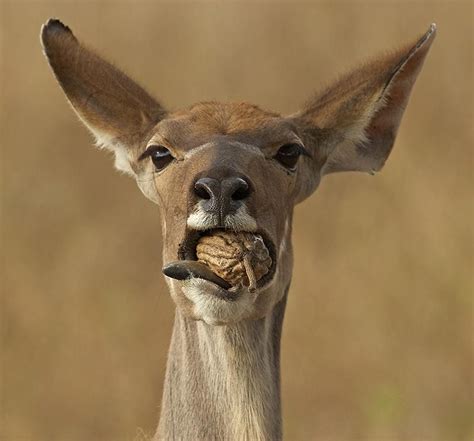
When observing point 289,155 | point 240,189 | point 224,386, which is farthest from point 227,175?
point 224,386

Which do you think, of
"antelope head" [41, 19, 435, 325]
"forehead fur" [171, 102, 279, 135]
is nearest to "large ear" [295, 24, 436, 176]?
"antelope head" [41, 19, 435, 325]

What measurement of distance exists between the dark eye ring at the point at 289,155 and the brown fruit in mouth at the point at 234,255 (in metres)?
0.94

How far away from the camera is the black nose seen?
8195 mm

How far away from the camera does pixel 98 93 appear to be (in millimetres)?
9758

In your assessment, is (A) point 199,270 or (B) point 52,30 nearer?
(A) point 199,270

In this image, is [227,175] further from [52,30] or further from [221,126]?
[52,30]

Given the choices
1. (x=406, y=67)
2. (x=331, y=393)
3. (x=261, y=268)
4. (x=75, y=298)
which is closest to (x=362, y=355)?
(x=331, y=393)

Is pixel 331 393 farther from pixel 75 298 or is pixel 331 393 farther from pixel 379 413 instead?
pixel 75 298

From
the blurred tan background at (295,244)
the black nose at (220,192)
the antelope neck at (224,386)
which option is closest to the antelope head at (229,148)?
the black nose at (220,192)

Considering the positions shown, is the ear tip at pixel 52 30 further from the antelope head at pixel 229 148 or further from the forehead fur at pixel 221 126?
the forehead fur at pixel 221 126

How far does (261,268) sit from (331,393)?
344 inches

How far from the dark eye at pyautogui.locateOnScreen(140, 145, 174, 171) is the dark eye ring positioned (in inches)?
24.7

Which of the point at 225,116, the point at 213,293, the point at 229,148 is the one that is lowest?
the point at 213,293

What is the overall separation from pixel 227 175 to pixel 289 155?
1.14 meters
